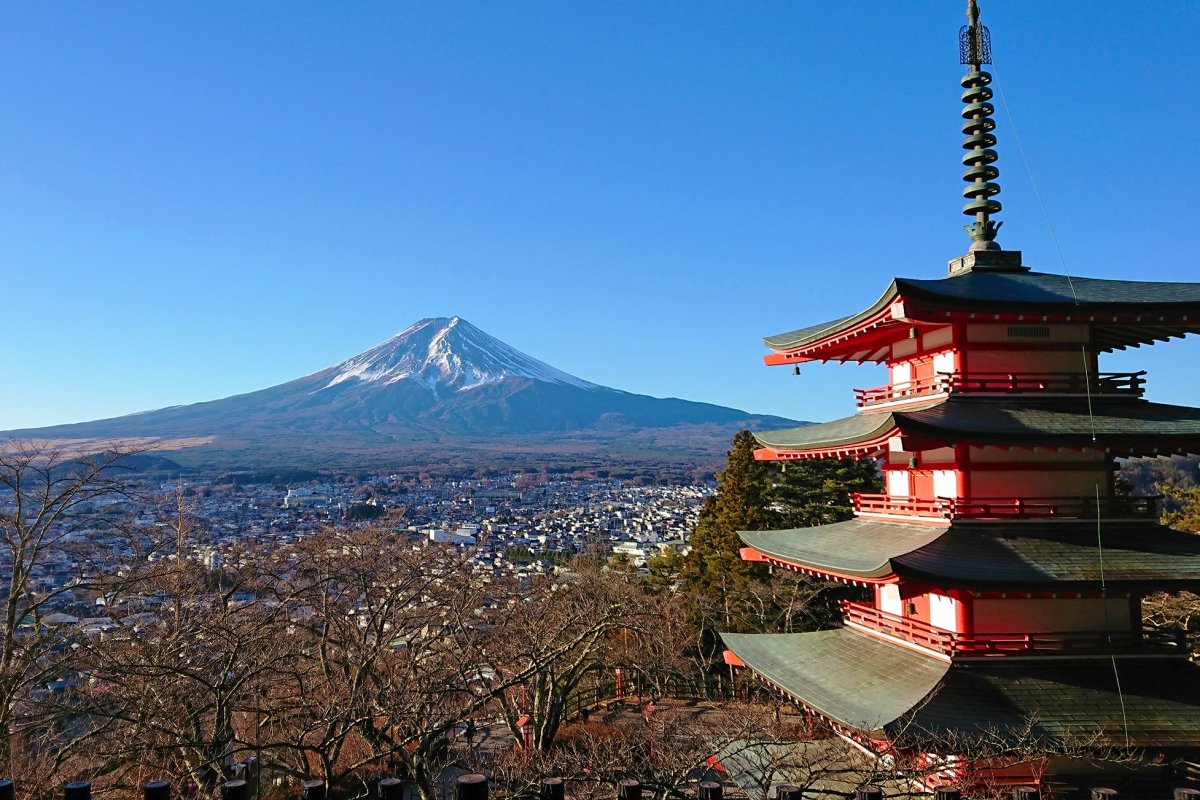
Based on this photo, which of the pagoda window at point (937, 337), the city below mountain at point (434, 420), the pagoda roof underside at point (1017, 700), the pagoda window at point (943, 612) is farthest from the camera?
the city below mountain at point (434, 420)

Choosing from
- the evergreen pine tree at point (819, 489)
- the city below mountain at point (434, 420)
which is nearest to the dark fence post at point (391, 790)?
the evergreen pine tree at point (819, 489)

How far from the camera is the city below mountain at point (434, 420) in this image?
3836 inches

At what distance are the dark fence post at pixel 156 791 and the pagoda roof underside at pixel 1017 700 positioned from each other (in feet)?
20.1

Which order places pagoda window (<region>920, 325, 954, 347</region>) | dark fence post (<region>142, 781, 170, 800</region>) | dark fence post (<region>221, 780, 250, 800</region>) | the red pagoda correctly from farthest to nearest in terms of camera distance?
pagoda window (<region>920, 325, 954, 347</region>) < the red pagoda < dark fence post (<region>142, 781, 170, 800</region>) < dark fence post (<region>221, 780, 250, 800</region>)

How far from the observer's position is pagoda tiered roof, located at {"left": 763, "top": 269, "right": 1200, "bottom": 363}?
8727 millimetres

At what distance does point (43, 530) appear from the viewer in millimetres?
9719

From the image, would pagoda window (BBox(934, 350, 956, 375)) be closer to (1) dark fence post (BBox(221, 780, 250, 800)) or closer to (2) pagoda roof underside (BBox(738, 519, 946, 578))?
(2) pagoda roof underside (BBox(738, 519, 946, 578))

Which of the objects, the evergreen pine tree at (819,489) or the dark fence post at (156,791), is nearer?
the dark fence post at (156,791)

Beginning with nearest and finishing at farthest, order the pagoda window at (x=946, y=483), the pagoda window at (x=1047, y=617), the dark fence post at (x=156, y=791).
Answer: the dark fence post at (x=156, y=791), the pagoda window at (x=1047, y=617), the pagoda window at (x=946, y=483)

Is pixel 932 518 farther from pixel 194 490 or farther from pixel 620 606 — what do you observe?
pixel 194 490

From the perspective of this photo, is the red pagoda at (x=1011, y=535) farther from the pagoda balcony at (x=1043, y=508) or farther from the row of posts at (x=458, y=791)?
the row of posts at (x=458, y=791)

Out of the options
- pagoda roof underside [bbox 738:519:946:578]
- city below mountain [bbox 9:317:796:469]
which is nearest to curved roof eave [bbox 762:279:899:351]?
pagoda roof underside [bbox 738:519:946:578]

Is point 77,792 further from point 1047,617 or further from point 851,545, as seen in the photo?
point 1047,617

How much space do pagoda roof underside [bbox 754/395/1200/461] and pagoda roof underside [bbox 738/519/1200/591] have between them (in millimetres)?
971
